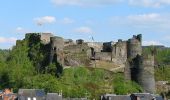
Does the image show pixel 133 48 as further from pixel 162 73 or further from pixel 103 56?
pixel 162 73

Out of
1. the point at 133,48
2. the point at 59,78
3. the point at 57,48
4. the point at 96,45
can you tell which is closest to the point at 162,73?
the point at 133,48

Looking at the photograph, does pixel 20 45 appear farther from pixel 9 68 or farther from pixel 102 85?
pixel 102 85

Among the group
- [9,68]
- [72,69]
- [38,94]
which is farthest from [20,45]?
[38,94]

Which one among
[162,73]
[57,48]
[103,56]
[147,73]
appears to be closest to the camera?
[147,73]

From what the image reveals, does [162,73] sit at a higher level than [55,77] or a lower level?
higher

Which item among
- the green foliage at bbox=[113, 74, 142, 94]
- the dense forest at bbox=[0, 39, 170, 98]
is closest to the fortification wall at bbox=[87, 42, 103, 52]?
the dense forest at bbox=[0, 39, 170, 98]

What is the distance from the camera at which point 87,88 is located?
91.2 metres

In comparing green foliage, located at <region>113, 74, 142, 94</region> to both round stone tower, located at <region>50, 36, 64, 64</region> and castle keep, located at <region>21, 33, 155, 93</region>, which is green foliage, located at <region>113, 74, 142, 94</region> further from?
round stone tower, located at <region>50, 36, 64, 64</region>

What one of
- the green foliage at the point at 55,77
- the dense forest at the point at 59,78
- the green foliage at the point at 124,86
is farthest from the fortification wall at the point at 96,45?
the green foliage at the point at 124,86

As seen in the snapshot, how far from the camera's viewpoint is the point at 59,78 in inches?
3713

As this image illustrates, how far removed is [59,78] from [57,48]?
6166mm

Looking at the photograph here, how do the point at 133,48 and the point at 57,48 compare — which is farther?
the point at 133,48

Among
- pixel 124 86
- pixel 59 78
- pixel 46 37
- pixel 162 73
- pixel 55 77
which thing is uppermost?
pixel 46 37

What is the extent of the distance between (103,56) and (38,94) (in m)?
23.3
